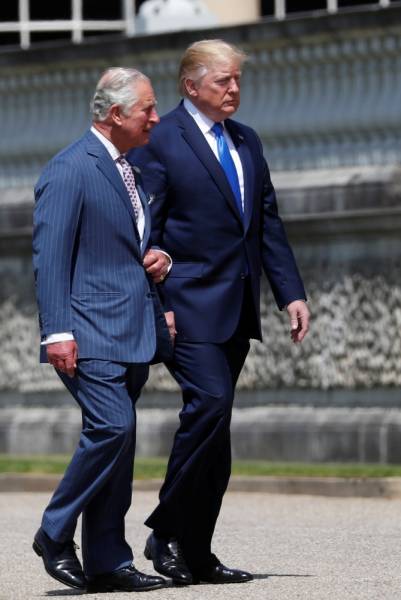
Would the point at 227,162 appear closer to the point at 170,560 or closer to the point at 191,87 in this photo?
the point at 191,87

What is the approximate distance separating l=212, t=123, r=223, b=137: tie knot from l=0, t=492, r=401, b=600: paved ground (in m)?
1.64

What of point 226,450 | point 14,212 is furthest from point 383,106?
point 226,450

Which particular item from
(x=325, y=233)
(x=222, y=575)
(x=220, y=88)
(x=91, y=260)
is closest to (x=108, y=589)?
(x=222, y=575)

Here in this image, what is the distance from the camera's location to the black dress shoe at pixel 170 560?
26.7 ft

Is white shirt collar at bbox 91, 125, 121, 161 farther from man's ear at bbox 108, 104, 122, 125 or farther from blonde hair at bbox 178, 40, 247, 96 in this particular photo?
blonde hair at bbox 178, 40, 247, 96

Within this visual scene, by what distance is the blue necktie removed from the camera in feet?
27.2

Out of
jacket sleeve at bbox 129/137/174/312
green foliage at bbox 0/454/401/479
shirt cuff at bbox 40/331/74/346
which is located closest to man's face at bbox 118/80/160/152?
jacket sleeve at bbox 129/137/174/312

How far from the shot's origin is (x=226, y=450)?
8.28 m

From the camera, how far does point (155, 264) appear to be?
7992 mm

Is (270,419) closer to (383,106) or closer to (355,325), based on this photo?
(355,325)

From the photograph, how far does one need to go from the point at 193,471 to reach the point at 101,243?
0.91 metres

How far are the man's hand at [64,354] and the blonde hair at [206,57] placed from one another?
3.89 ft

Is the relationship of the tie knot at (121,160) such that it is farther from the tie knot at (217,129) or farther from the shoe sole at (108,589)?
the shoe sole at (108,589)

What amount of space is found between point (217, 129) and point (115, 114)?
23.6 inches
